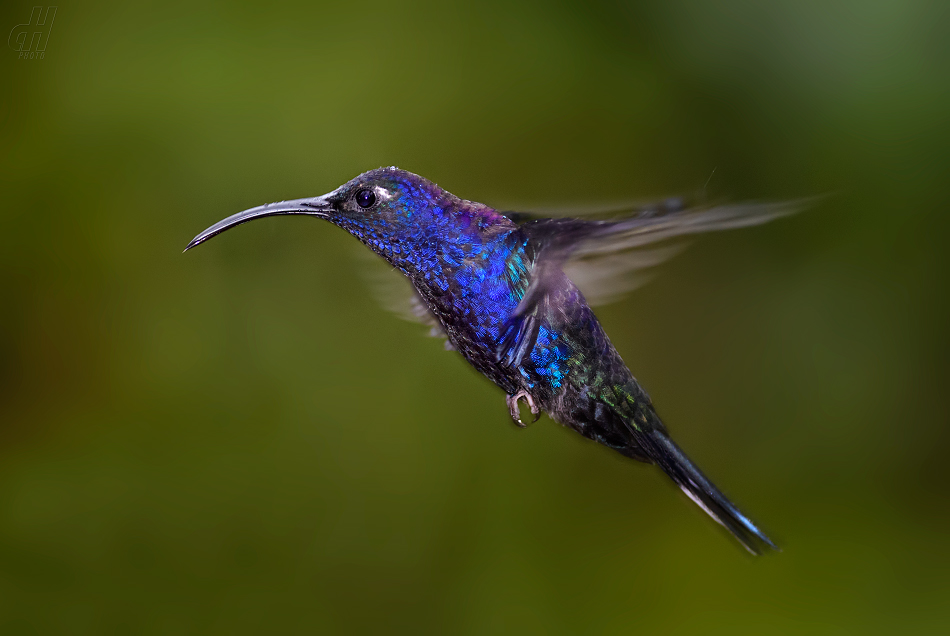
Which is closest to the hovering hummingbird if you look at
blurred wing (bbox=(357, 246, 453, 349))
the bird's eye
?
the bird's eye

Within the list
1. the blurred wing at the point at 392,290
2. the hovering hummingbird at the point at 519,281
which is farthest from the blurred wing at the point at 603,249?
the blurred wing at the point at 392,290

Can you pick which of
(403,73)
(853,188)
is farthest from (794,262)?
(403,73)

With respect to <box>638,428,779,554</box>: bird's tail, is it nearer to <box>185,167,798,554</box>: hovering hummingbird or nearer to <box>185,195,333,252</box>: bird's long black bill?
<box>185,167,798,554</box>: hovering hummingbird

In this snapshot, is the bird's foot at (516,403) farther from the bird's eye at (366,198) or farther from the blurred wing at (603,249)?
the bird's eye at (366,198)

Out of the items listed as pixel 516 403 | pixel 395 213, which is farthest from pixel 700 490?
pixel 395 213

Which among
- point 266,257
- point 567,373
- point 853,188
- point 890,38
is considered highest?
point 890,38

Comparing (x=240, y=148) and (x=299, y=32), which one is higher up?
(x=299, y=32)

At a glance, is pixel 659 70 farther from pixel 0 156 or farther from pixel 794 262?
pixel 0 156

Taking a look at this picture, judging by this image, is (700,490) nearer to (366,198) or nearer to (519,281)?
(519,281)
